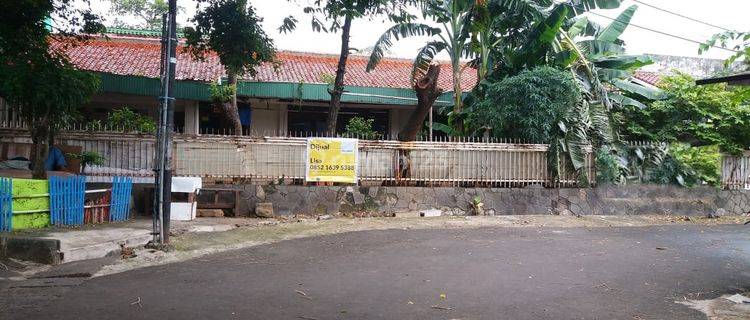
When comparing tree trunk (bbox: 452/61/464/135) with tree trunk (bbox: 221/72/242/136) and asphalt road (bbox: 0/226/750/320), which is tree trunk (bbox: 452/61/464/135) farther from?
asphalt road (bbox: 0/226/750/320)

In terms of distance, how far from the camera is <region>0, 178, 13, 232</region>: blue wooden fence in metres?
7.43

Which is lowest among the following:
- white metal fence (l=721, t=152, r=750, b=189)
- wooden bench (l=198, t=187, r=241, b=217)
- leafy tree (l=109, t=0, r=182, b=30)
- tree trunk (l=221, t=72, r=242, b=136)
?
wooden bench (l=198, t=187, r=241, b=217)

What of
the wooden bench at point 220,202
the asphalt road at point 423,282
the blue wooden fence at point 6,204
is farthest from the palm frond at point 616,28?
the blue wooden fence at point 6,204

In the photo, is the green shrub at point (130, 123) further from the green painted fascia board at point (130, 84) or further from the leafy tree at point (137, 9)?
the leafy tree at point (137, 9)

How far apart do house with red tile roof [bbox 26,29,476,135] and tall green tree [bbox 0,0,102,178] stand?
18.5 ft

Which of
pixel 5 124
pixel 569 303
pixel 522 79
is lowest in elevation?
pixel 569 303

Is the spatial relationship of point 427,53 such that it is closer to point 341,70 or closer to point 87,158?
point 341,70

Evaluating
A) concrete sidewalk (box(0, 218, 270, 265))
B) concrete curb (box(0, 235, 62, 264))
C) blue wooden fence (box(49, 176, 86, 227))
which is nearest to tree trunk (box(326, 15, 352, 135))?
concrete sidewalk (box(0, 218, 270, 265))

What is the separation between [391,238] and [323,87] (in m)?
7.36

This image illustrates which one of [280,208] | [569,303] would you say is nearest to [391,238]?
[280,208]

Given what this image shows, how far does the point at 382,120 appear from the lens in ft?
61.8

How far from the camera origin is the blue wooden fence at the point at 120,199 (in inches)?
374

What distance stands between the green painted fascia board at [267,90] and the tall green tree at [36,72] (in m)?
5.26

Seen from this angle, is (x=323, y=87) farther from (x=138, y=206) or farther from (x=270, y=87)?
A: (x=138, y=206)
